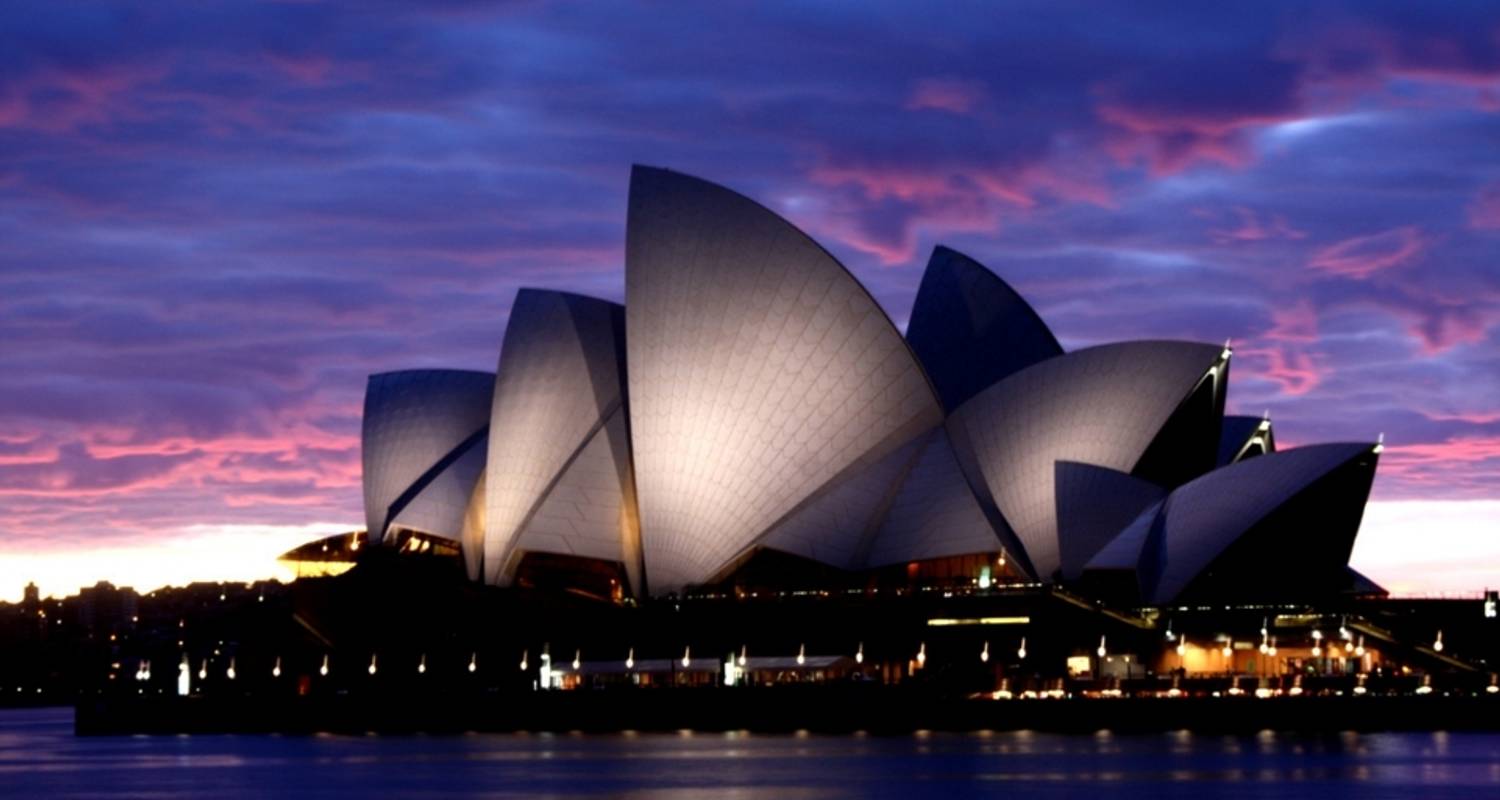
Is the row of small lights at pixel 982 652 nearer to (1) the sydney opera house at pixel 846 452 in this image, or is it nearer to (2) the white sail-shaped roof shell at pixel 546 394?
(1) the sydney opera house at pixel 846 452

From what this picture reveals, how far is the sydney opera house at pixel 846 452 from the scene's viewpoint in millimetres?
67188

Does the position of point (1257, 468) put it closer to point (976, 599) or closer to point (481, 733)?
point (976, 599)

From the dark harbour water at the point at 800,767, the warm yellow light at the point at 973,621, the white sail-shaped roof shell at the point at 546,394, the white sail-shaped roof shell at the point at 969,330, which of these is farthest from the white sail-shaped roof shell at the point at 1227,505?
Result: the white sail-shaped roof shell at the point at 546,394

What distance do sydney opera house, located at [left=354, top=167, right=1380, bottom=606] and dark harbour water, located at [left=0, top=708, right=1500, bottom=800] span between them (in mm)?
5897

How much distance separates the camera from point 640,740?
224 ft

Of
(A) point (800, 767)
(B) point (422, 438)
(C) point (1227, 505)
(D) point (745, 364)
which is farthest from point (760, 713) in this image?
(A) point (800, 767)

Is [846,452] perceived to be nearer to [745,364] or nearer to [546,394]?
[745,364]

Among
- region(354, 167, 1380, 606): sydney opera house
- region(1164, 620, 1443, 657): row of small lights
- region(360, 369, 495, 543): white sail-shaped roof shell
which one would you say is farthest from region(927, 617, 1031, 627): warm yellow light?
region(360, 369, 495, 543): white sail-shaped roof shell

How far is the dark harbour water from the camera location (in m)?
46.4

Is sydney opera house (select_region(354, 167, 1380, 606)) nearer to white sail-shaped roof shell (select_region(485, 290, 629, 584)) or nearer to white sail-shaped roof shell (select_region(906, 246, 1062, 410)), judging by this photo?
white sail-shaped roof shell (select_region(485, 290, 629, 584))

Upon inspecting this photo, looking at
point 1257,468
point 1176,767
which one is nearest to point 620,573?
point 1257,468

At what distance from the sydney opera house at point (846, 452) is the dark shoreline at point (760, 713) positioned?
11.9ft

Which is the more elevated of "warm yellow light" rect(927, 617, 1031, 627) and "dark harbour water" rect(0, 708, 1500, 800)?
"warm yellow light" rect(927, 617, 1031, 627)

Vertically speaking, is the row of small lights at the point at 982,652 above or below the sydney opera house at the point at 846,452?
below
